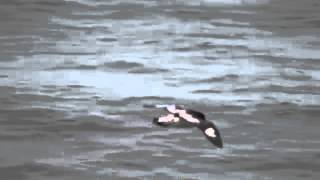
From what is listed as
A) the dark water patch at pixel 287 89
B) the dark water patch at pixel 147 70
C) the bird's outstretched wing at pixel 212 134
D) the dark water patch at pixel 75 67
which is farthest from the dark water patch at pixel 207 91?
the bird's outstretched wing at pixel 212 134

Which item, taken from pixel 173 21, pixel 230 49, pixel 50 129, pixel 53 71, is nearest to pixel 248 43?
pixel 230 49

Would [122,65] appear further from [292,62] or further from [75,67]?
[292,62]

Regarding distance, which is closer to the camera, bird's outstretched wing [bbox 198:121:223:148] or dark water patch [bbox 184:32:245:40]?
bird's outstretched wing [bbox 198:121:223:148]

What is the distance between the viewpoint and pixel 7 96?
30.7 ft

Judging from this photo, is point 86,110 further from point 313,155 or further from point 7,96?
point 313,155

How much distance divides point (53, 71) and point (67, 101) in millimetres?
1270

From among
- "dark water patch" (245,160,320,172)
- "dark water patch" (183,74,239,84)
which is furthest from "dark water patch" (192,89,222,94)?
"dark water patch" (245,160,320,172)

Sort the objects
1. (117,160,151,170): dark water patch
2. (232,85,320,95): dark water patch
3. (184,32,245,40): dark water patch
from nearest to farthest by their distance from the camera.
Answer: (117,160,151,170): dark water patch, (232,85,320,95): dark water patch, (184,32,245,40): dark water patch

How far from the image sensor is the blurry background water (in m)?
7.45

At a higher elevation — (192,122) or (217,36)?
(192,122)

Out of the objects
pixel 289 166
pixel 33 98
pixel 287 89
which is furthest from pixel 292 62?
pixel 289 166

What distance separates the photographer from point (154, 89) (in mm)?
9750

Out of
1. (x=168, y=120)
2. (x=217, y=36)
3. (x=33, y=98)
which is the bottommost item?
(x=217, y=36)

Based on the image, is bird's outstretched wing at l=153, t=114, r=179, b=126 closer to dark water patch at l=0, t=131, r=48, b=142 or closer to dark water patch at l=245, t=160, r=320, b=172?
dark water patch at l=245, t=160, r=320, b=172
